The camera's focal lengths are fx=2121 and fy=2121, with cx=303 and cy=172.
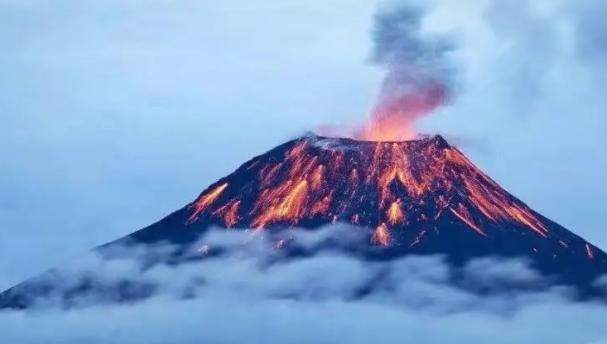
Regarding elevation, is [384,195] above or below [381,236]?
above

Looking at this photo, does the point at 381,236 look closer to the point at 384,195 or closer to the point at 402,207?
the point at 384,195

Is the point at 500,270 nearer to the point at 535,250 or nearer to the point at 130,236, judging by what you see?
the point at 535,250

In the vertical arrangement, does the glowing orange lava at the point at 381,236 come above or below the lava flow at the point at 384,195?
below

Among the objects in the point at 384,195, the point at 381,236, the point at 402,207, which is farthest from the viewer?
the point at 381,236

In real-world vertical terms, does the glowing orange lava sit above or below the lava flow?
below

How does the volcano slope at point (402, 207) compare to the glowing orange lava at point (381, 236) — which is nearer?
the volcano slope at point (402, 207)

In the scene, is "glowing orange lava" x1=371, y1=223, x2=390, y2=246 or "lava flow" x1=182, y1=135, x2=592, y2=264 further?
"glowing orange lava" x1=371, y1=223, x2=390, y2=246

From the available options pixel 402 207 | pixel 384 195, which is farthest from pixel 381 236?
pixel 402 207

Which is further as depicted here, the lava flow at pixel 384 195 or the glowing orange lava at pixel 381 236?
the glowing orange lava at pixel 381 236

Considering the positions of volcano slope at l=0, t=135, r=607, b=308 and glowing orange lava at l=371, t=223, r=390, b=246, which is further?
glowing orange lava at l=371, t=223, r=390, b=246
